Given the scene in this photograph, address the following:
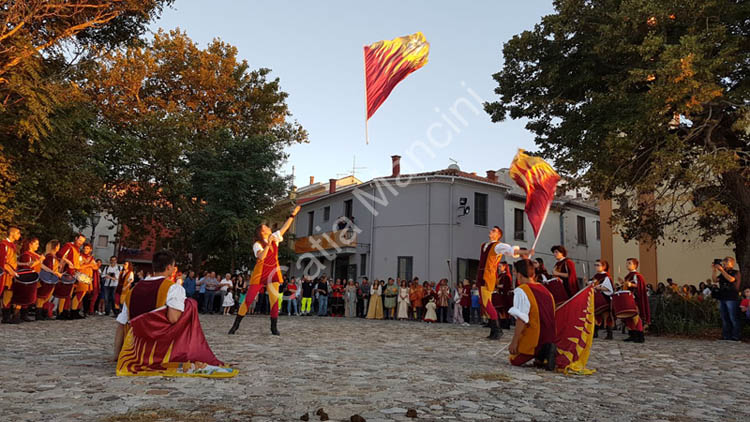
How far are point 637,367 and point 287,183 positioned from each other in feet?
74.6

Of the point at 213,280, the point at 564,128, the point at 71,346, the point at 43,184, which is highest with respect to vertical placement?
the point at 564,128

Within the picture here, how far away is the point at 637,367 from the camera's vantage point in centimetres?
831

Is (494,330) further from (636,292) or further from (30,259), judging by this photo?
(30,259)

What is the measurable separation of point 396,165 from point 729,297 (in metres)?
24.2

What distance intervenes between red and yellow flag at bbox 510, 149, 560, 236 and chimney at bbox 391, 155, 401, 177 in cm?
2702

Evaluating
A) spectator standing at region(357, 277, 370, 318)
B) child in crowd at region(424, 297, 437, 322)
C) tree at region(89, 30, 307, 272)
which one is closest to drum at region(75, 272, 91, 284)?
tree at region(89, 30, 307, 272)

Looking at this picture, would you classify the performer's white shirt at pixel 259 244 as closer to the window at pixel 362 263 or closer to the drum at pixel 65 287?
the drum at pixel 65 287

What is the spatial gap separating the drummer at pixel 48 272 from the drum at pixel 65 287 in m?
0.24

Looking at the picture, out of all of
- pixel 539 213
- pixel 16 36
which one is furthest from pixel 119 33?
pixel 539 213

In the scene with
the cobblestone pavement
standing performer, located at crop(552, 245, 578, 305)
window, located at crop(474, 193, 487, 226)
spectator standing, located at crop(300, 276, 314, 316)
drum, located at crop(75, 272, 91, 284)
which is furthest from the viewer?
window, located at crop(474, 193, 487, 226)

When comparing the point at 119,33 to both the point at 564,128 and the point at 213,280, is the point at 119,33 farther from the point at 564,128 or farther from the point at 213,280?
the point at 564,128

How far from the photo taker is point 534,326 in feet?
24.1

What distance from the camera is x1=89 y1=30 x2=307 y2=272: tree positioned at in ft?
76.1

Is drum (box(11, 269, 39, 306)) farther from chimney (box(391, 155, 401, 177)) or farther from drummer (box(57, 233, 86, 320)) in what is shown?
chimney (box(391, 155, 401, 177))
